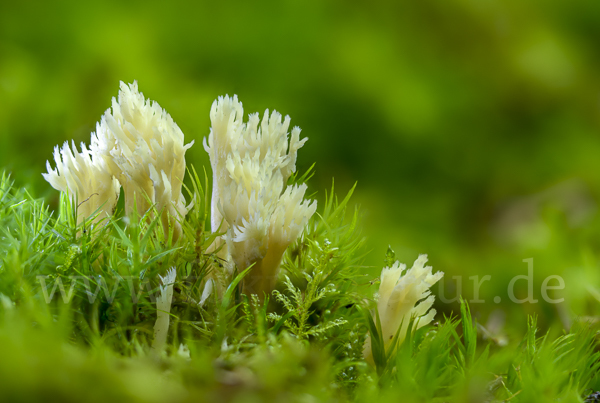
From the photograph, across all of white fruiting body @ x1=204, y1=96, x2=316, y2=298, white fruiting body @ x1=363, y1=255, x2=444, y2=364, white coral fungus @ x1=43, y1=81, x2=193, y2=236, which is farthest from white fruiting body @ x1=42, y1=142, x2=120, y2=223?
white fruiting body @ x1=363, y1=255, x2=444, y2=364

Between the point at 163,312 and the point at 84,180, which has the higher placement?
the point at 84,180

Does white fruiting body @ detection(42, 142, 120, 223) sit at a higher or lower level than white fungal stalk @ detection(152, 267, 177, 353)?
higher

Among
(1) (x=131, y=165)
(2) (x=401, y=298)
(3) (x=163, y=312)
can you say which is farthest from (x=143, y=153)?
(2) (x=401, y=298)

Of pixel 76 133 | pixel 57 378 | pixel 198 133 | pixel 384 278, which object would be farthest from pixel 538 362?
pixel 76 133

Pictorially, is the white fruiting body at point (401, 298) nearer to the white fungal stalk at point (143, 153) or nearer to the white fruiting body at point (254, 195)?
the white fruiting body at point (254, 195)

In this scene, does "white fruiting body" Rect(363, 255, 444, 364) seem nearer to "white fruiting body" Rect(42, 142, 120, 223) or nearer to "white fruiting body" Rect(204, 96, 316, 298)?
"white fruiting body" Rect(204, 96, 316, 298)

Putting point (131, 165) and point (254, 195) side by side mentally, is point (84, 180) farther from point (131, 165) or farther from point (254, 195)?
point (254, 195)
